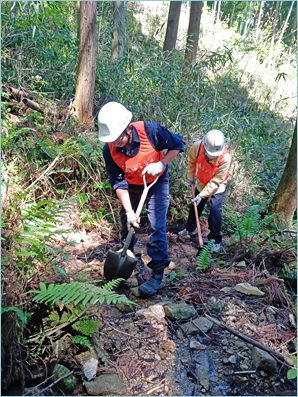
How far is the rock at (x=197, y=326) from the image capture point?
2.75 meters

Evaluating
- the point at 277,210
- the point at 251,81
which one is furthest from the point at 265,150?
the point at 277,210

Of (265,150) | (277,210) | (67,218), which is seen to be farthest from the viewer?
(265,150)

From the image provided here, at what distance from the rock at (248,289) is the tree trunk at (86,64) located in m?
3.26

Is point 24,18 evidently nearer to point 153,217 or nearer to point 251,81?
point 153,217

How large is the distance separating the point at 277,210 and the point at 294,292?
76.3 inches

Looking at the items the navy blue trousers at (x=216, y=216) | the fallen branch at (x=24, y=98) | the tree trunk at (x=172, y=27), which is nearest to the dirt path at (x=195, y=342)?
the navy blue trousers at (x=216, y=216)

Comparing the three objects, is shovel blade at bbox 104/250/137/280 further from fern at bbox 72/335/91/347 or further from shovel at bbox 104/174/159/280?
fern at bbox 72/335/91/347

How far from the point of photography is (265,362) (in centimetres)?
229

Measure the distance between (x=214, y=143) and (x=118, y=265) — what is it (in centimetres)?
176

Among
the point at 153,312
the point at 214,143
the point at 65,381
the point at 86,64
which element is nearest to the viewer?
the point at 65,381

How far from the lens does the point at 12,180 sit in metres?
3.67

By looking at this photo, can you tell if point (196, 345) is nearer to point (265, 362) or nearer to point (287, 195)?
point (265, 362)

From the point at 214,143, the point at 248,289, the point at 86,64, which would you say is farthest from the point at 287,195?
the point at 86,64

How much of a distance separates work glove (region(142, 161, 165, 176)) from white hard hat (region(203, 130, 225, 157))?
36.0 inches
